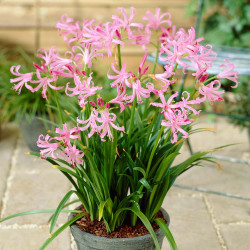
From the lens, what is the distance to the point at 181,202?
2.26m

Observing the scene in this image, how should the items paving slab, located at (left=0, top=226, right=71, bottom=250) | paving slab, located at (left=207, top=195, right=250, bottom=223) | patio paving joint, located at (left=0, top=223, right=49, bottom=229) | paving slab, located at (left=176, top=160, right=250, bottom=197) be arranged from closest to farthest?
paving slab, located at (left=0, top=226, right=71, bottom=250), patio paving joint, located at (left=0, top=223, right=49, bottom=229), paving slab, located at (left=207, top=195, right=250, bottom=223), paving slab, located at (left=176, top=160, right=250, bottom=197)

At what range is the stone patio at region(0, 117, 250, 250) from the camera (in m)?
1.92

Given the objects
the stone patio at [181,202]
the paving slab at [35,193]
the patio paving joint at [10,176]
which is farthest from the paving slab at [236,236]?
the patio paving joint at [10,176]

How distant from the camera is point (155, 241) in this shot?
51.0 inches

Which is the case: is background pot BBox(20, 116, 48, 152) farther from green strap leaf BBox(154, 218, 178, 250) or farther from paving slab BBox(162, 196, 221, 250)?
green strap leaf BBox(154, 218, 178, 250)

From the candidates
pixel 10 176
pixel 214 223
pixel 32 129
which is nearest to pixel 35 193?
pixel 10 176

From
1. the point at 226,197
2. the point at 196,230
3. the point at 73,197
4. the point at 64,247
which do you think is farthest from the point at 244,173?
the point at 64,247

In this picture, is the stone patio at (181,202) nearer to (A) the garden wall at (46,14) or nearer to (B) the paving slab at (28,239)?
(B) the paving slab at (28,239)

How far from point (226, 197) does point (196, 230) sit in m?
0.39

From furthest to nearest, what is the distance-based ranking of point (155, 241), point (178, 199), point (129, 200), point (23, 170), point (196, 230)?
point (23, 170)
point (178, 199)
point (196, 230)
point (129, 200)
point (155, 241)

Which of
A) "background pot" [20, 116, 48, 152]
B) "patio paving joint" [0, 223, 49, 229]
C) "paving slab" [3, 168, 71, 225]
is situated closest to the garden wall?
"background pot" [20, 116, 48, 152]

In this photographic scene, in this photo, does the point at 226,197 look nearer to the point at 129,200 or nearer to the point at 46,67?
the point at 129,200

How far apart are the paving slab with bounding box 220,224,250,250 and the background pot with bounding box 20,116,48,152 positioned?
1.27 meters

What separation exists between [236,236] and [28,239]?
3.02ft
